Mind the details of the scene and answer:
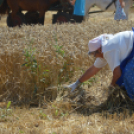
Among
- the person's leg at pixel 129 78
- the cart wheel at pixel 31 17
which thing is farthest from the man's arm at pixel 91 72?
the cart wheel at pixel 31 17

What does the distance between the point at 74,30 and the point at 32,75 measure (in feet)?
3.26

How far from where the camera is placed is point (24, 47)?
2672mm

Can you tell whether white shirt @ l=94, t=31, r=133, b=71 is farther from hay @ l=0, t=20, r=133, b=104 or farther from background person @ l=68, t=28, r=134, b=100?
hay @ l=0, t=20, r=133, b=104

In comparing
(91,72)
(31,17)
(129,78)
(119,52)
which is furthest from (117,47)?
(31,17)

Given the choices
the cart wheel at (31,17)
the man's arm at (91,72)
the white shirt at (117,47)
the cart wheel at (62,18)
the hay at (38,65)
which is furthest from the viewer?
the cart wheel at (31,17)

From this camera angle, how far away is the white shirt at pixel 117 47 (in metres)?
1.90

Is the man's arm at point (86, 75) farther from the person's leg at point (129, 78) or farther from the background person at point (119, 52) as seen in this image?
the person's leg at point (129, 78)

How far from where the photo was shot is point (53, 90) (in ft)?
8.28

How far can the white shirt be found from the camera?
1902 millimetres

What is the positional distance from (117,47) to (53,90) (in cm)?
93

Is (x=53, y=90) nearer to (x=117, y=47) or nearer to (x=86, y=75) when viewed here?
(x=86, y=75)

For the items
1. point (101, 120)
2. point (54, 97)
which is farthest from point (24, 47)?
point (101, 120)

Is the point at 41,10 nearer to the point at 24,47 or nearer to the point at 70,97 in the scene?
the point at 24,47

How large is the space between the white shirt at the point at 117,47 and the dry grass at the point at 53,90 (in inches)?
18.7
